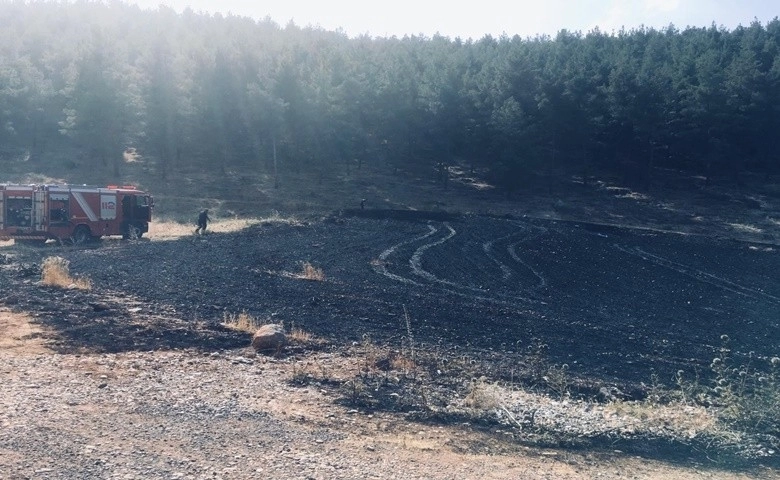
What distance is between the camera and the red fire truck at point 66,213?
2808 cm

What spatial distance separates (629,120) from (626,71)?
11.7 feet

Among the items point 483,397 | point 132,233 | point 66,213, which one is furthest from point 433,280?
point 66,213

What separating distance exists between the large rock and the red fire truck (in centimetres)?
1887

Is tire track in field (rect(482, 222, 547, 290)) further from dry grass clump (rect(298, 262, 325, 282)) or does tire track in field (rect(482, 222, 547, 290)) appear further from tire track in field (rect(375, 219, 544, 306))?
dry grass clump (rect(298, 262, 325, 282))

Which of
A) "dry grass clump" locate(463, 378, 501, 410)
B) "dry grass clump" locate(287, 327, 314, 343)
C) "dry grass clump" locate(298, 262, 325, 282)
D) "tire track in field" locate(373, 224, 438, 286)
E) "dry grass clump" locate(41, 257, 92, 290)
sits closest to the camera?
"dry grass clump" locate(463, 378, 501, 410)

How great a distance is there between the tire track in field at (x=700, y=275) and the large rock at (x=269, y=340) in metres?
16.0

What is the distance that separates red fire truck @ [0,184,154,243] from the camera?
28078 mm

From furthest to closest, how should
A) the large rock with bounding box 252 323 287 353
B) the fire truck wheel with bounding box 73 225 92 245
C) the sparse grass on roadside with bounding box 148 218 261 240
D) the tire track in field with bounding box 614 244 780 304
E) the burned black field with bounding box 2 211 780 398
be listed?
the sparse grass on roadside with bounding box 148 218 261 240
the fire truck wheel with bounding box 73 225 92 245
the tire track in field with bounding box 614 244 780 304
the burned black field with bounding box 2 211 780 398
the large rock with bounding box 252 323 287 353

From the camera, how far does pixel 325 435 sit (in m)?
8.54

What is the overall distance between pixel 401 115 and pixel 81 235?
28128mm

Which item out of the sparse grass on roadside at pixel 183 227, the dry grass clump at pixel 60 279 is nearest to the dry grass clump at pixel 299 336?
the dry grass clump at pixel 60 279

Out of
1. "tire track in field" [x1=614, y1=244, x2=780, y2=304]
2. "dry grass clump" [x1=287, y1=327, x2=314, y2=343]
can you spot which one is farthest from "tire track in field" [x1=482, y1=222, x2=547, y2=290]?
"dry grass clump" [x1=287, y1=327, x2=314, y2=343]

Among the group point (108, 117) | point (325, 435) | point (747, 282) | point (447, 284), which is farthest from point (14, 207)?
point (747, 282)

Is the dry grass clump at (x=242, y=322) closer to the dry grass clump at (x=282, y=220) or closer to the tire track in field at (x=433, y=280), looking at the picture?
the tire track in field at (x=433, y=280)
